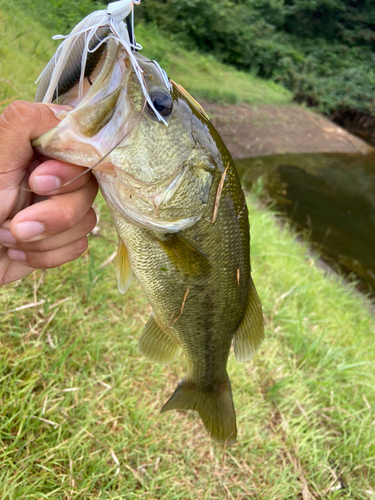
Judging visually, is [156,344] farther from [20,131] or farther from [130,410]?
[20,131]

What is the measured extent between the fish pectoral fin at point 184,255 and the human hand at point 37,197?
324 millimetres

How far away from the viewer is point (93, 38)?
952mm

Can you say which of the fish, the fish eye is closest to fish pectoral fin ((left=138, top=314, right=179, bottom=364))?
the fish

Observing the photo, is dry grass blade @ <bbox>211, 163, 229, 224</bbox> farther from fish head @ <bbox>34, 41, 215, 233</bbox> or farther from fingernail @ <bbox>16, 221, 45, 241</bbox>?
fingernail @ <bbox>16, 221, 45, 241</bbox>

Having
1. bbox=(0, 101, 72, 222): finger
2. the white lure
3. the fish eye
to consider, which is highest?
the white lure

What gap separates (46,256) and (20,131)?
49 cm

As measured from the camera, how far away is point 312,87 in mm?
20109

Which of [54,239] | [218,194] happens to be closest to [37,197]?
[54,239]

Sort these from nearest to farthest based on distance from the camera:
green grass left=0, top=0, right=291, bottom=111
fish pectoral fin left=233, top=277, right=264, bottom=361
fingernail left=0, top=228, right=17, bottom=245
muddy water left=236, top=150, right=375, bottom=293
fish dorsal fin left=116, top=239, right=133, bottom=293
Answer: fingernail left=0, top=228, right=17, bottom=245 < fish dorsal fin left=116, top=239, right=133, bottom=293 < fish pectoral fin left=233, top=277, right=264, bottom=361 < green grass left=0, top=0, right=291, bottom=111 < muddy water left=236, top=150, right=375, bottom=293

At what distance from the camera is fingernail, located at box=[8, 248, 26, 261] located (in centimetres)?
130

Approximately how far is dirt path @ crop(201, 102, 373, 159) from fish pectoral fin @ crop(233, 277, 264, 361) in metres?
9.07

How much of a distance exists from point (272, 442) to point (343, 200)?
9567 millimetres

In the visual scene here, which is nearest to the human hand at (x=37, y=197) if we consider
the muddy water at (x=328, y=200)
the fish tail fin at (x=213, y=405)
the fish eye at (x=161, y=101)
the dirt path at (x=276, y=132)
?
the fish eye at (x=161, y=101)

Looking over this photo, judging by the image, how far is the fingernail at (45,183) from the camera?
1026 mm
